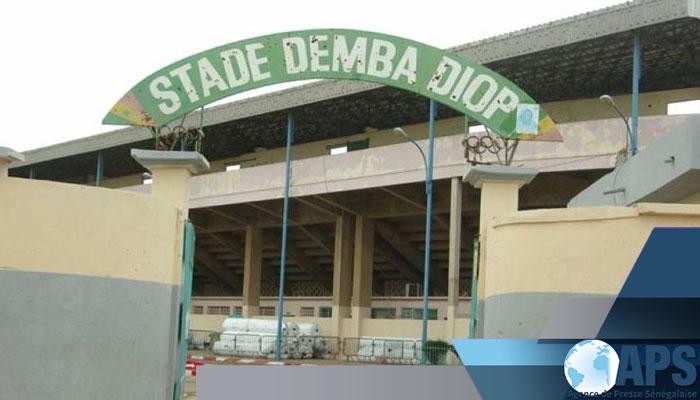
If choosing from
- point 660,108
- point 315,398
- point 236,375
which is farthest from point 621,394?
point 660,108

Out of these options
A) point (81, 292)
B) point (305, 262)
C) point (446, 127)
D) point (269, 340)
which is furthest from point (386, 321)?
point (81, 292)

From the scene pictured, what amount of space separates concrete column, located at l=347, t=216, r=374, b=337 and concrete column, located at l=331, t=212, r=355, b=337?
492mm

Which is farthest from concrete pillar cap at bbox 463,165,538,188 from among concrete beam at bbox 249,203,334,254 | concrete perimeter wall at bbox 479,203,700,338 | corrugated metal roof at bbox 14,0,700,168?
concrete beam at bbox 249,203,334,254

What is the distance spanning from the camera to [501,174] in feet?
38.2

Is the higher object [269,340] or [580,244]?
[580,244]

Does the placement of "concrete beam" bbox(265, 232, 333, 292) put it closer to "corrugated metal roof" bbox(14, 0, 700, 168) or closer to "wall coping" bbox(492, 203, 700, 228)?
"corrugated metal roof" bbox(14, 0, 700, 168)

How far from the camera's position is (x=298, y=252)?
46688 mm

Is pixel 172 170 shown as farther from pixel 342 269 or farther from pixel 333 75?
pixel 342 269

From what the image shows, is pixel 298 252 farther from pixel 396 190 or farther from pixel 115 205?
pixel 115 205

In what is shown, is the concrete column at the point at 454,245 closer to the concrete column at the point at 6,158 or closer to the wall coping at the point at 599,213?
the wall coping at the point at 599,213

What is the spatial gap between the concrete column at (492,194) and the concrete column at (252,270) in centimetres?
3308

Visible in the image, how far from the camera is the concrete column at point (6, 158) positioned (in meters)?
8.47

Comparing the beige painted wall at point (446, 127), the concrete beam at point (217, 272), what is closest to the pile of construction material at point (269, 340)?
the beige painted wall at point (446, 127)

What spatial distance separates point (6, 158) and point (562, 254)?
609 cm
